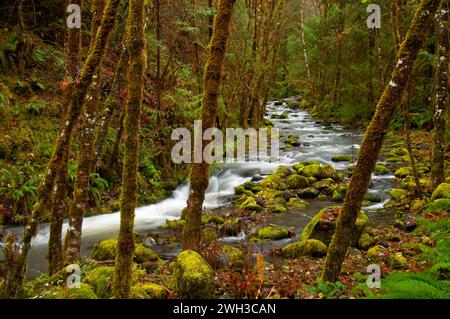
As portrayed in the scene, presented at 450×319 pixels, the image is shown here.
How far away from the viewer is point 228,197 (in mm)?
12148

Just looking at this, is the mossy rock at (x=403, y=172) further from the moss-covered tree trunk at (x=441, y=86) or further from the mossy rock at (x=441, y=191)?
the mossy rock at (x=441, y=191)

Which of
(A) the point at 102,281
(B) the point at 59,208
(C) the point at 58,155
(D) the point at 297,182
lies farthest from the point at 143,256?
(D) the point at 297,182

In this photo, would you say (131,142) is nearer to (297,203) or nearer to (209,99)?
(209,99)

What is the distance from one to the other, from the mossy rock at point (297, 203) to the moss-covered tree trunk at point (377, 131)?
6.35m

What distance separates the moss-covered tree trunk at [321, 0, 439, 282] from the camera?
13.1 feet

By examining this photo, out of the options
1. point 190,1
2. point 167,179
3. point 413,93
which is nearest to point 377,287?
point 167,179

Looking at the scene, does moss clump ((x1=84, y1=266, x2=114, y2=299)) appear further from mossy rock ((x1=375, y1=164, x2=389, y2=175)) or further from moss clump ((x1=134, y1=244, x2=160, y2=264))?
mossy rock ((x1=375, y1=164, x2=389, y2=175))

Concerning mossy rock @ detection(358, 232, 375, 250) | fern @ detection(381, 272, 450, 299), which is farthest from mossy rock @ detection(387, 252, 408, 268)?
fern @ detection(381, 272, 450, 299)

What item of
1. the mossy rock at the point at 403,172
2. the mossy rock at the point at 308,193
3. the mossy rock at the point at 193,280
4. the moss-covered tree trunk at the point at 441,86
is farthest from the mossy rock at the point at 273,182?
the mossy rock at the point at 193,280

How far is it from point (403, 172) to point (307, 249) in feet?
25.2

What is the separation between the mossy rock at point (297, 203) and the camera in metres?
10.8

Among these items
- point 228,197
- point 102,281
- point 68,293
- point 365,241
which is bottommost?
point 228,197
